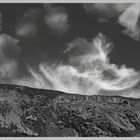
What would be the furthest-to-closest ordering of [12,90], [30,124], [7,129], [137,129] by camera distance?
[12,90]
[137,129]
[30,124]
[7,129]

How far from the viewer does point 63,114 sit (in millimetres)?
98062

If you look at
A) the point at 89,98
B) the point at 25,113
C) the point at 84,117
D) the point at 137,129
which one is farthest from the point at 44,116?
the point at 137,129

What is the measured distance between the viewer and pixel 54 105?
10288 centimetres

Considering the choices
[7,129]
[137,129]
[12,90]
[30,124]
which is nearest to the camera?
[7,129]

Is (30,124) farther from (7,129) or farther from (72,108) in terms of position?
(72,108)

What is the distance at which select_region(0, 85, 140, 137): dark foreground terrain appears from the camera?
3492 inches

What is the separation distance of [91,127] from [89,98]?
813 inches

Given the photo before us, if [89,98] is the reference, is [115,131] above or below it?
below

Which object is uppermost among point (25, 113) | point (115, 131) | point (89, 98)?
point (89, 98)

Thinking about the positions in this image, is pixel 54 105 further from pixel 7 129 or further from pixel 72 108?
pixel 7 129

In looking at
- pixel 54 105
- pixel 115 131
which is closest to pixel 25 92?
pixel 54 105

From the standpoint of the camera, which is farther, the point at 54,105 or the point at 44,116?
the point at 54,105

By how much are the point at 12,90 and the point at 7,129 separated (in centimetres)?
2464

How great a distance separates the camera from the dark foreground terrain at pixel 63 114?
88688mm
